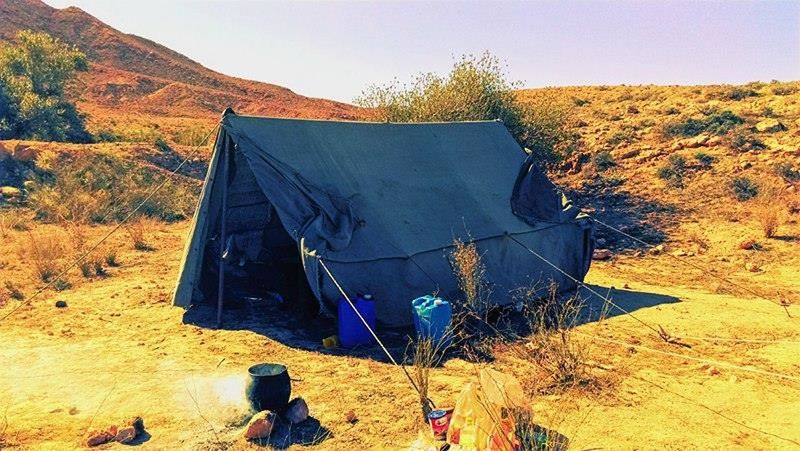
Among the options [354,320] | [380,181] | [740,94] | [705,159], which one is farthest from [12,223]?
[740,94]

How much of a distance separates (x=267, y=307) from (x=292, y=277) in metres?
0.47

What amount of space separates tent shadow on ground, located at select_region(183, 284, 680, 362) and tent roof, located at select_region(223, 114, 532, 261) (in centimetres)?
90

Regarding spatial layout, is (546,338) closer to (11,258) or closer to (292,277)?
(292,277)

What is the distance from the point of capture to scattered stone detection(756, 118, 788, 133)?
16312mm

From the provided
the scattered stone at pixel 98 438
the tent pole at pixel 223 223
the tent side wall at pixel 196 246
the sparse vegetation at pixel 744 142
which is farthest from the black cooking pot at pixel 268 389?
the sparse vegetation at pixel 744 142

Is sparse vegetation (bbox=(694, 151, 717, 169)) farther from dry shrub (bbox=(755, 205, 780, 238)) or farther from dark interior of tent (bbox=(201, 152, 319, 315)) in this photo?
dark interior of tent (bbox=(201, 152, 319, 315))

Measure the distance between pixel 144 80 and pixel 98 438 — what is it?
3850 centimetres

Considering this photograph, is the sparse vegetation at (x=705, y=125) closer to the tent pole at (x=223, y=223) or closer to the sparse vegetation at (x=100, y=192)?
the sparse vegetation at (x=100, y=192)

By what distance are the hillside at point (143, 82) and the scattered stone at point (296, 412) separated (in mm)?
28271

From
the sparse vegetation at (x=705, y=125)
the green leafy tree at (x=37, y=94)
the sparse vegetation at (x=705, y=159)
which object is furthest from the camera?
the green leafy tree at (x=37, y=94)

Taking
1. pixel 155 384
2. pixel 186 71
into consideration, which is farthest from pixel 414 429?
pixel 186 71

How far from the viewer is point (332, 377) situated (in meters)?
5.26

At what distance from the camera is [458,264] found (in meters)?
6.42

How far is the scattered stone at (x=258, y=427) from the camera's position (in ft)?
13.5
